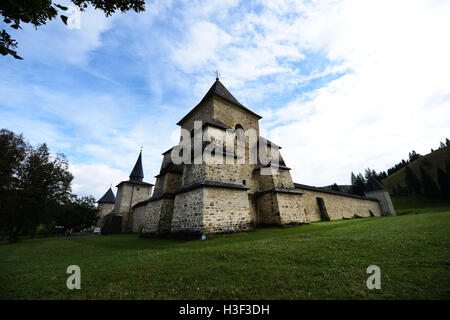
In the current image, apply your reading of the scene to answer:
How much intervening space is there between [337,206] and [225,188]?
65.7ft

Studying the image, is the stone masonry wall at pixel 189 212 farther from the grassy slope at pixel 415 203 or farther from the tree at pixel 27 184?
the grassy slope at pixel 415 203

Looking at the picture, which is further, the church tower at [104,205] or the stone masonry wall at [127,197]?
the church tower at [104,205]

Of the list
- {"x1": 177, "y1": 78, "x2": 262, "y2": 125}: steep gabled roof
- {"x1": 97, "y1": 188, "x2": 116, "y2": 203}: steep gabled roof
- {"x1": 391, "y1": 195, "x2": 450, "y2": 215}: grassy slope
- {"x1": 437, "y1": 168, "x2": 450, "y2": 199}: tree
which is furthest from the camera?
{"x1": 437, "y1": 168, "x2": 450, "y2": 199}: tree

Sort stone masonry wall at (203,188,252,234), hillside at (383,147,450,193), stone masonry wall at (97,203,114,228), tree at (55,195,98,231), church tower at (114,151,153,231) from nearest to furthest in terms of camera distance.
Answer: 1. stone masonry wall at (203,188,252,234)
2. church tower at (114,151,153,231)
3. tree at (55,195,98,231)
4. stone masonry wall at (97,203,114,228)
5. hillside at (383,147,450,193)

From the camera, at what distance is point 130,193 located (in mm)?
27688

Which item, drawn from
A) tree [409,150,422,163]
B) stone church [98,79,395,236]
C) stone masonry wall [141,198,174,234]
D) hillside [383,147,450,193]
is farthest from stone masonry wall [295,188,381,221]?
tree [409,150,422,163]

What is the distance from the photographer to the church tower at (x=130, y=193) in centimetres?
2616

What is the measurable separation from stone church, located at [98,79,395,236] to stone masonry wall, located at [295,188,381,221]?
5.0 inches

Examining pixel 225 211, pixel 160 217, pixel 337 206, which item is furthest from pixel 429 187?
pixel 160 217

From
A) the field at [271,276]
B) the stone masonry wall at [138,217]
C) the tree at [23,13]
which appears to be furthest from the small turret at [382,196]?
the tree at [23,13]

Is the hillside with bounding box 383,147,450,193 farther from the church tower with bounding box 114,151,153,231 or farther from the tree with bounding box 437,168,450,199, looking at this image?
the church tower with bounding box 114,151,153,231

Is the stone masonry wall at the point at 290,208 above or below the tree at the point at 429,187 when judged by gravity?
below

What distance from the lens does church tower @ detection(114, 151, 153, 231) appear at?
1030 inches

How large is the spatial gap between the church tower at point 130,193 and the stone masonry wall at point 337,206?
24.3 metres
